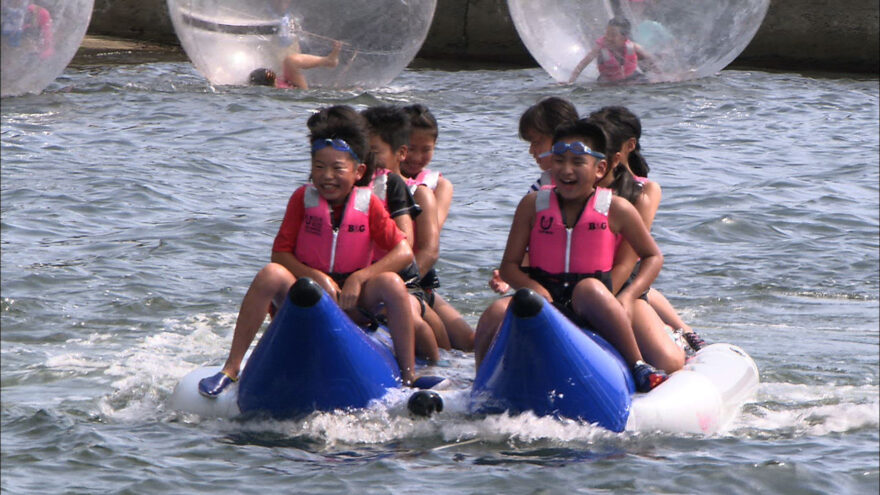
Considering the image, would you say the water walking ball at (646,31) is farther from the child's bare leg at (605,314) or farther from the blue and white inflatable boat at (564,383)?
the blue and white inflatable boat at (564,383)

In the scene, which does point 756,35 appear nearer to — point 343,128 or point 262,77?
point 262,77

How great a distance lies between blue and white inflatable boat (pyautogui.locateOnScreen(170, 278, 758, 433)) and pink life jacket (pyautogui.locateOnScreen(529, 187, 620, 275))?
0.34 m

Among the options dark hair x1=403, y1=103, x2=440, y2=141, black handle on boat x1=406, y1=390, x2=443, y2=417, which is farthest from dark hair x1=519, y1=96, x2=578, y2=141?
black handle on boat x1=406, y1=390, x2=443, y2=417

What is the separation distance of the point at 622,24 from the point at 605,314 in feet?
26.1

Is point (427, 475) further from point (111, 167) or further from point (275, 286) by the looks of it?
point (111, 167)

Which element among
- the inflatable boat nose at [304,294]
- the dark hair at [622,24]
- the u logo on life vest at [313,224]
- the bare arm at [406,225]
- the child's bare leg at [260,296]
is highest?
the dark hair at [622,24]

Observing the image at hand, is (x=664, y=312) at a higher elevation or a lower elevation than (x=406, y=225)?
lower

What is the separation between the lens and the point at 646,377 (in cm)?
485

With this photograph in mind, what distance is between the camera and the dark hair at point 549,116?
18.1 feet

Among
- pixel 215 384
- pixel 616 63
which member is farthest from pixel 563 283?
pixel 616 63

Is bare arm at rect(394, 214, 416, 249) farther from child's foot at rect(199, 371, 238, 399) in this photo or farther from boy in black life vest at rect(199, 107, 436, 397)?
child's foot at rect(199, 371, 238, 399)

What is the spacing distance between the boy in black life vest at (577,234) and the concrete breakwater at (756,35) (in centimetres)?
1109

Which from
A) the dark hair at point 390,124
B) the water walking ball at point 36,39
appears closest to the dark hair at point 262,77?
the water walking ball at point 36,39

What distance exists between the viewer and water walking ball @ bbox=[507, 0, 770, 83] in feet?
40.1
